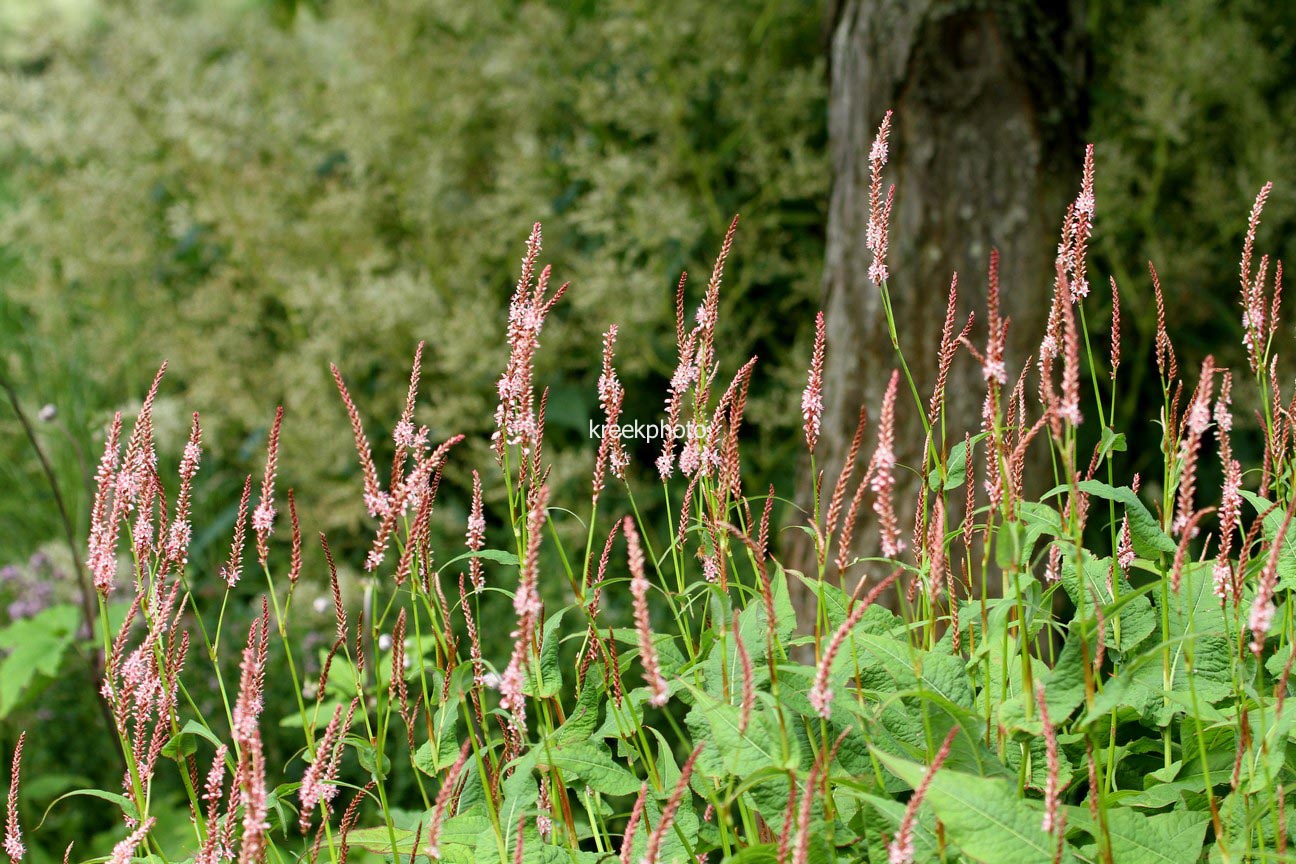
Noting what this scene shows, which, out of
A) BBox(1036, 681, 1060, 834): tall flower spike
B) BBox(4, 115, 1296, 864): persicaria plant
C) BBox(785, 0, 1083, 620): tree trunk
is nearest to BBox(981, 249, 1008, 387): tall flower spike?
BBox(4, 115, 1296, 864): persicaria plant

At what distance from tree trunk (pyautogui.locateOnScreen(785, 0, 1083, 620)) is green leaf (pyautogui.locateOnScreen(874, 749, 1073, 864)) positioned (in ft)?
7.35

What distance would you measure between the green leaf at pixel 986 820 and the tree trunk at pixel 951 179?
7.35 feet

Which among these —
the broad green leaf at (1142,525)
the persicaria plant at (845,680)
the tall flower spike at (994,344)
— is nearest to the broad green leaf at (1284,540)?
the persicaria plant at (845,680)

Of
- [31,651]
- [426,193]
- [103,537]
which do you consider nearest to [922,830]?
[103,537]

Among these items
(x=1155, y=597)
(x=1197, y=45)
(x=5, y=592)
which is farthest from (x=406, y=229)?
(x=1155, y=597)

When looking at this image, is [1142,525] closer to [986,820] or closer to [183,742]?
[986,820]

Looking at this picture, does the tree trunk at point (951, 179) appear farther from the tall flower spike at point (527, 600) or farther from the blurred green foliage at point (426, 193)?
the tall flower spike at point (527, 600)

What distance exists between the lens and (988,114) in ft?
10.3

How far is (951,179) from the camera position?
10.4 ft

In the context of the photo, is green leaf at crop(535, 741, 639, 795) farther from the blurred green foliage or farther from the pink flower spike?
the blurred green foliage

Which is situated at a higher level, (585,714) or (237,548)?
(237,548)

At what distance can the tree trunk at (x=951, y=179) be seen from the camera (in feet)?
10.1

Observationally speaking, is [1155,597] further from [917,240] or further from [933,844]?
[917,240]

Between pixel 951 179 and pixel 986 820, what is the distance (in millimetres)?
2615
